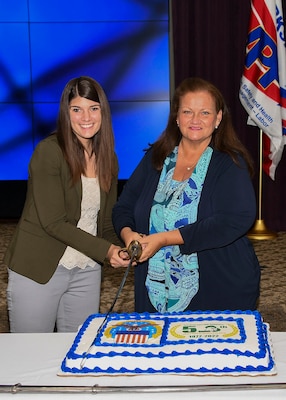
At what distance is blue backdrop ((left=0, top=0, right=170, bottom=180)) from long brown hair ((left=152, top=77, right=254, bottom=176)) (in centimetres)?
488

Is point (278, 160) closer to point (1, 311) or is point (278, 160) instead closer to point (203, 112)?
point (1, 311)

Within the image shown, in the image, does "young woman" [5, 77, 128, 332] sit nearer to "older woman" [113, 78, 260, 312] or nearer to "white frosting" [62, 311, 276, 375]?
"older woman" [113, 78, 260, 312]

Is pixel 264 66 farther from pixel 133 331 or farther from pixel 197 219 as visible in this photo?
pixel 133 331

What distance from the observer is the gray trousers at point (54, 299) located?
2.43m

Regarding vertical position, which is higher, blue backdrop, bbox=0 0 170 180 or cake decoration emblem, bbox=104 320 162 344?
blue backdrop, bbox=0 0 170 180

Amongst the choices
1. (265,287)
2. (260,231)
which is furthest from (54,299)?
(260,231)

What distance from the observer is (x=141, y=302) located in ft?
8.13

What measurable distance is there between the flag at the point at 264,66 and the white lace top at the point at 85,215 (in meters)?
3.98

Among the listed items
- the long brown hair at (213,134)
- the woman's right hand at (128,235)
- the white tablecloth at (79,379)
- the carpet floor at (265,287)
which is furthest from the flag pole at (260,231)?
the white tablecloth at (79,379)

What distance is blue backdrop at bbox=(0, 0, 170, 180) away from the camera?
23.6 ft

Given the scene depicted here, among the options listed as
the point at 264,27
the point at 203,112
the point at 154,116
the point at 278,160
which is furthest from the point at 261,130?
the point at 203,112

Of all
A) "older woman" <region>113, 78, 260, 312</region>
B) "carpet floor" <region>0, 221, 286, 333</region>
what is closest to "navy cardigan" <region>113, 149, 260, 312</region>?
"older woman" <region>113, 78, 260, 312</region>

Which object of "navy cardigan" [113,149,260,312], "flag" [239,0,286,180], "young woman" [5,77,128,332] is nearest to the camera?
"navy cardigan" [113,149,260,312]

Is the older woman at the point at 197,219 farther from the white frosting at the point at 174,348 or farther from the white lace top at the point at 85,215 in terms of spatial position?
the white frosting at the point at 174,348
